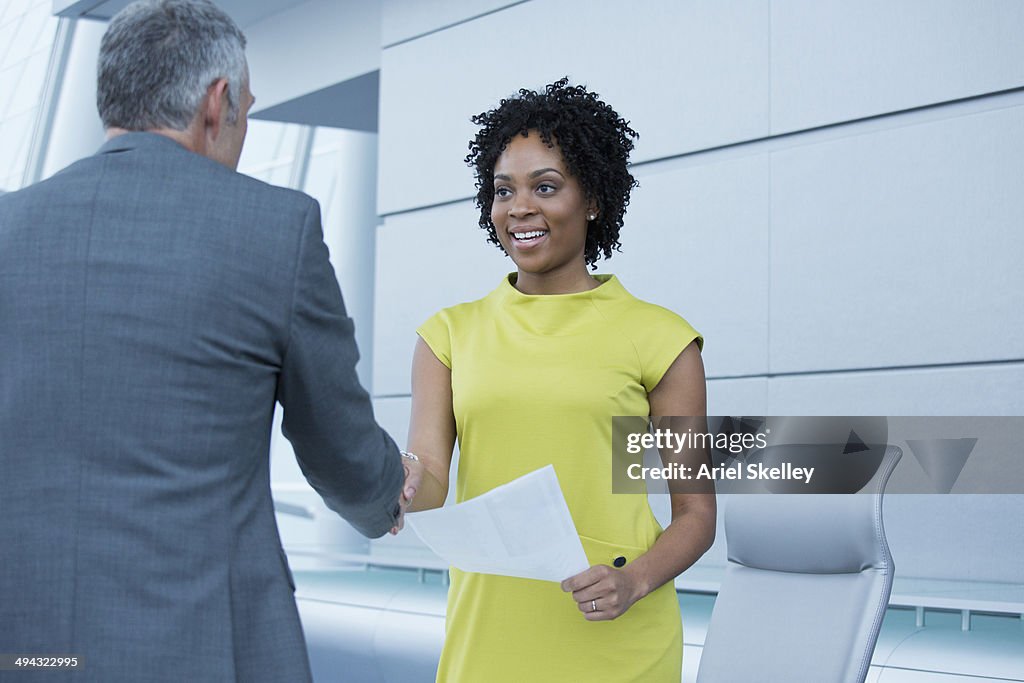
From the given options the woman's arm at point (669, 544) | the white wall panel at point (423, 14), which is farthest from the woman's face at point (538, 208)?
the white wall panel at point (423, 14)

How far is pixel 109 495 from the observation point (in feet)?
3.75

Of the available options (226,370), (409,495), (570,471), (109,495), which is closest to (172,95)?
(226,370)

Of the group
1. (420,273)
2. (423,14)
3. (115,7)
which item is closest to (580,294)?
(420,273)

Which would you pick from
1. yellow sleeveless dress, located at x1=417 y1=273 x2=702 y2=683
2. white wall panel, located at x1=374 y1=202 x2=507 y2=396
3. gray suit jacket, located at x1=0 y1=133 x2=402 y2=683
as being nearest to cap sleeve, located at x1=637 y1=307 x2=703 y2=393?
yellow sleeveless dress, located at x1=417 y1=273 x2=702 y2=683

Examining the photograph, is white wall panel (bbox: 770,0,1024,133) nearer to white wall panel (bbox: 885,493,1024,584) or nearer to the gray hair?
white wall panel (bbox: 885,493,1024,584)

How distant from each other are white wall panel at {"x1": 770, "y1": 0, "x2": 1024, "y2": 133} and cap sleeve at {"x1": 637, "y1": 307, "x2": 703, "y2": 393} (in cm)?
166

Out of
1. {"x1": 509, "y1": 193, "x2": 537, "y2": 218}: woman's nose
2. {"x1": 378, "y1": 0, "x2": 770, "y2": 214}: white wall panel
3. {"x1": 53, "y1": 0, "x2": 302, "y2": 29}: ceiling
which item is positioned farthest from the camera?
{"x1": 53, "y1": 0, "x2": 302, "y2": 29}: ceiling

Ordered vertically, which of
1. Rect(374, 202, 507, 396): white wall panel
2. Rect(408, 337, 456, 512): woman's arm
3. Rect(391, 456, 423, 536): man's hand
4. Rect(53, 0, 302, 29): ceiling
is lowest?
Rect(391, 456, 423, 536): man's hand

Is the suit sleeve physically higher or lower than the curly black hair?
lower

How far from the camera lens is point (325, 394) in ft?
4.09

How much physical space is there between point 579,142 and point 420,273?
2.66 m

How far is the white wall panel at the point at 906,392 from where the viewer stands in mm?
2984

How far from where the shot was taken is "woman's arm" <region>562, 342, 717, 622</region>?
1639 millimetres

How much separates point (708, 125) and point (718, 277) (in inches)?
18.9
